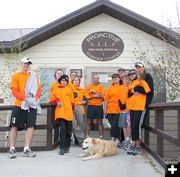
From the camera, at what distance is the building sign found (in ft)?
35.2

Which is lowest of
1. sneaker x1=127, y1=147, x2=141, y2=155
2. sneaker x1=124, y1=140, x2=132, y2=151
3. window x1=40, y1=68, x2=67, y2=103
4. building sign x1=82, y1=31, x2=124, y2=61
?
sneaker x1=127, y1=147, x2=141, y2=155

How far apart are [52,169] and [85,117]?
336 centimetres

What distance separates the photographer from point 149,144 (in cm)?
702

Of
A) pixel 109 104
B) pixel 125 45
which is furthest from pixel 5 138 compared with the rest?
pixel 125 45

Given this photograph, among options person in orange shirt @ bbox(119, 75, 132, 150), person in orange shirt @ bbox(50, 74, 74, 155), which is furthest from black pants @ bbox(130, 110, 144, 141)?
person in orange shirt @ bbox(50, 74, 74, 155)

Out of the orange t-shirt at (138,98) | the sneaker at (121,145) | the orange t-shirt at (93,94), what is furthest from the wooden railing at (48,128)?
the orange t-shirt at (138,98)

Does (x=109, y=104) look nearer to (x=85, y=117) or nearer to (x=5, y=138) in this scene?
(x=85, y=117)

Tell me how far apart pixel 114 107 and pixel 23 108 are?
2.15m

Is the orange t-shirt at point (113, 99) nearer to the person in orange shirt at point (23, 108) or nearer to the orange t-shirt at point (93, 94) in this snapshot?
the orange t-shirt at point (93, 94)

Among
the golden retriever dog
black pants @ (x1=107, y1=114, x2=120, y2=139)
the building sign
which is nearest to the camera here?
the golden retriever dog

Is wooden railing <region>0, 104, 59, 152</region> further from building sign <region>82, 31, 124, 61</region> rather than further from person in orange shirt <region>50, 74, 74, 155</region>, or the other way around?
building sign <region>82, 31, 124, 61</region>

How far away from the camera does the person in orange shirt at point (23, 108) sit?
6519 mm

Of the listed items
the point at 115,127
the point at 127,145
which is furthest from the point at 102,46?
the point at 127,145

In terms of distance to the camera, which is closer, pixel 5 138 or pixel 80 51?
pixel 5 138
